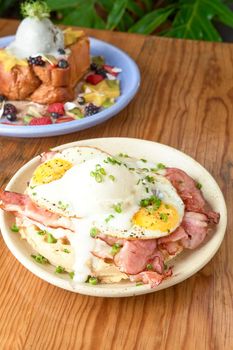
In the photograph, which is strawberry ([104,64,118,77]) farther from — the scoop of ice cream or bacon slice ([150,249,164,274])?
bacon slice ([150,249,164,274])

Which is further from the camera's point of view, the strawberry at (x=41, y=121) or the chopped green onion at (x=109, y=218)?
the strawberry at (x=41, y=121)

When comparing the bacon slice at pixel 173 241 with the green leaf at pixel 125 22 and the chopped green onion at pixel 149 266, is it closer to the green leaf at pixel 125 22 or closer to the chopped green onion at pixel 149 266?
the chopped green onion at pixel 149 266

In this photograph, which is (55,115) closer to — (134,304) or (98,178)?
(98,178)

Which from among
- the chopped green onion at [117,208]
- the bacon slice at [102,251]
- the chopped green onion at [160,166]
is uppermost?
the chopped green onion at [117,208]

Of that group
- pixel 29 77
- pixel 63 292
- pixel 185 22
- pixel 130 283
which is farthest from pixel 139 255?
pixel 185 22

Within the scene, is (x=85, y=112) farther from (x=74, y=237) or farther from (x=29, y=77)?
(x=74, y=237)

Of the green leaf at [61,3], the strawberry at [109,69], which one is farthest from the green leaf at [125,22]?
the strawberry at [109,69]

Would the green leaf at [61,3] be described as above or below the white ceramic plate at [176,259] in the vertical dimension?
below

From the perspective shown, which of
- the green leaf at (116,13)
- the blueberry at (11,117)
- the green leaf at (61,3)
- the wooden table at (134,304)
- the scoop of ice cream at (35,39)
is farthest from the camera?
the green leaf at (116,13)
